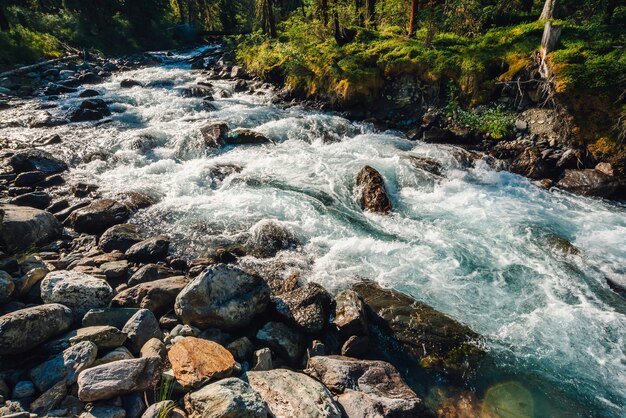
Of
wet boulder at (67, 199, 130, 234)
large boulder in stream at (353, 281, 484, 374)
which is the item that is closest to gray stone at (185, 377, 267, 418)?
large boulder in stream at (353, 281, 484, 374)

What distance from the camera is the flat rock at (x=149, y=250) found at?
7098mm

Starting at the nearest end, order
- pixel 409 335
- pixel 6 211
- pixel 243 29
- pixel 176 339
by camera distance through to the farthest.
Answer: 1. pixel 176 339
2. pixel 409 335
3. pixel 6 211
4. pixel 243 29

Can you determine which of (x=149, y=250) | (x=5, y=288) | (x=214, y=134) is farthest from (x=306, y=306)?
(x=214, y=134)

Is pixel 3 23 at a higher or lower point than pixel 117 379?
higher

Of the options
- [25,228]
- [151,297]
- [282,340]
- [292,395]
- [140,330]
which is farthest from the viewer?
[25,228]

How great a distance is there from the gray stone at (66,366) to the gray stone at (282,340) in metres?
2.21

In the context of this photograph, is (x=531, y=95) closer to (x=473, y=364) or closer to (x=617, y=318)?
(x=617, y=318)

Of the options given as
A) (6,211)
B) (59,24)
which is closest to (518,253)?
(6,211)

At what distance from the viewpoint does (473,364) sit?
A: 17.0 feet

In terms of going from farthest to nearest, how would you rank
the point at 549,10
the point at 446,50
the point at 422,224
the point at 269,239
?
the point at 549,10
the point at 446,50
the point at 422,224
the point at 269,239

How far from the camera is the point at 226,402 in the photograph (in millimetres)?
3396

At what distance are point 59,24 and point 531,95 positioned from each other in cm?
4158

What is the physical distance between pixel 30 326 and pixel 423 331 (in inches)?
217

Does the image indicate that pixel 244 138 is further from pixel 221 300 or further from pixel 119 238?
→ pixel 221 300
